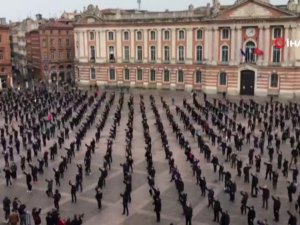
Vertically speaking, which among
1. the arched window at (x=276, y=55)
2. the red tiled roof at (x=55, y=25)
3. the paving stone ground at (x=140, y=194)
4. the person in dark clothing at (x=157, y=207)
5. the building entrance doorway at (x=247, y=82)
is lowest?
the paving stone ground at (x=140, y=194)

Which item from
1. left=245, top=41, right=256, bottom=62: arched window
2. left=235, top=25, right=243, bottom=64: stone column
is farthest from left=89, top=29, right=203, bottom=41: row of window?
left=245, top=41, right=256, bottom=62: arched window

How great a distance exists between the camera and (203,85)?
6662cm

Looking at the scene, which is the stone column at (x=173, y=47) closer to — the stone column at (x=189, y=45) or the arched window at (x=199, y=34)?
the stone column at (x=189, y=45)

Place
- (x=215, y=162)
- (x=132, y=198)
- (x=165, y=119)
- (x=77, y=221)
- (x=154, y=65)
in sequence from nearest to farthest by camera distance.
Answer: (x=77, y=221), (x=132, y=198), (x=215, y=162), (x=165, y=119), (x=154, y=65)

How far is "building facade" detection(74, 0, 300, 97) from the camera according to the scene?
5956 centimetres

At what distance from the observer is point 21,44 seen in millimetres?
108375

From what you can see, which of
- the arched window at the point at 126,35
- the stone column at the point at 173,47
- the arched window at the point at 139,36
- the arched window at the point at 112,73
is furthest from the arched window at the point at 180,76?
the arched window at the point at 112,73

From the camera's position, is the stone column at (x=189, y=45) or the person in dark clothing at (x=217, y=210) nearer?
the person in dark clothing at (x=217, y=210)

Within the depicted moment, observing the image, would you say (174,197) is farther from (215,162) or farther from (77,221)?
(77,221)

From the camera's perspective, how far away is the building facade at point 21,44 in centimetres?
10391

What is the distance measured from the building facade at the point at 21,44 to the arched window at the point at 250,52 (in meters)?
55.1

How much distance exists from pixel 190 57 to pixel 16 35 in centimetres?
6334

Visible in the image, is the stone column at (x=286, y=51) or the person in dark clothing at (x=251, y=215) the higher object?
the stone column at (x=286, y=51)

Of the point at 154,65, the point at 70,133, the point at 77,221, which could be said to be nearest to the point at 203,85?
the point at 154,65
